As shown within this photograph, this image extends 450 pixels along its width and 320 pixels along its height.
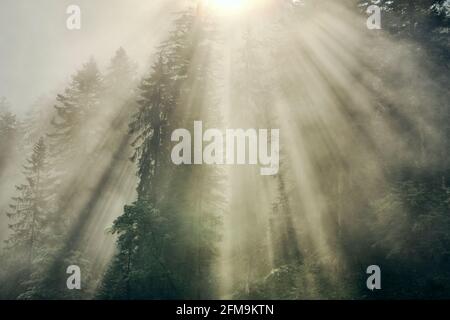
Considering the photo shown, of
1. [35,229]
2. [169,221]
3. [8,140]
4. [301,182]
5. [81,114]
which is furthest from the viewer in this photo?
[8,140]

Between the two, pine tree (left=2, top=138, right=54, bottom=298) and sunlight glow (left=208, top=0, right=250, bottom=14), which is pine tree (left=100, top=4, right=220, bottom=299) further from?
pine tree (left=2, top=138, right=54, bottom=298)

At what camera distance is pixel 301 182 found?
26.2 m

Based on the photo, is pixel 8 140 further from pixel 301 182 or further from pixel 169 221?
pixel 301 182

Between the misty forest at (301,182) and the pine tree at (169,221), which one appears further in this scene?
the pine tree at (169,221)

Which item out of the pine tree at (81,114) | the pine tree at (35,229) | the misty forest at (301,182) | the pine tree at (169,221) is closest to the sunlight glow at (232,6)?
the misty forest at (301,182)

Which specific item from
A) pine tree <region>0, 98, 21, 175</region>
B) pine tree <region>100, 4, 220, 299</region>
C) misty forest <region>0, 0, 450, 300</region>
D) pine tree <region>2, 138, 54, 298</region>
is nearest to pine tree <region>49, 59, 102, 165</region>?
pine tree <region>2, 138, 54, 298</region>

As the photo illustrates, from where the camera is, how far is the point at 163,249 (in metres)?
24.7

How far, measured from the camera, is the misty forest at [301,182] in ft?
72.6

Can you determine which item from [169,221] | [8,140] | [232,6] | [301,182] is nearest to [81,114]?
[232,6]

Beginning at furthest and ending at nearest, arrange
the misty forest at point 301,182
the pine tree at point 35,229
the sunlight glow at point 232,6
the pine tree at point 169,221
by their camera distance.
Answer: the sunlight glow at point 232,6
the pine tree at point 35,229
the pine tree at point 169,221
the misty forest at point 301,182

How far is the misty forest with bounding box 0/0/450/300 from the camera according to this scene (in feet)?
72.6

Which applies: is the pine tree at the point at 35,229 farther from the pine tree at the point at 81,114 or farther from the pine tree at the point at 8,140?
the pine tree at the point at 8,140

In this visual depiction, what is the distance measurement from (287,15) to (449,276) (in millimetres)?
17477
